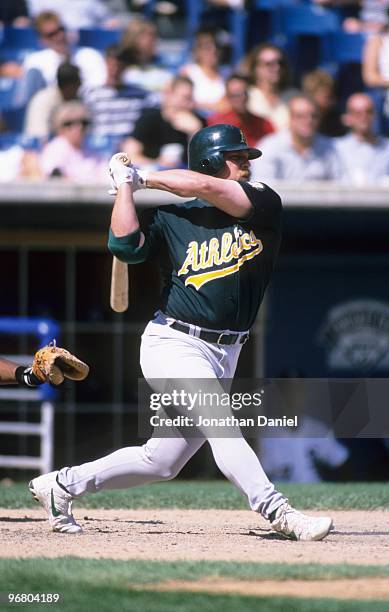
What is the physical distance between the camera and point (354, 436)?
10.6 meters

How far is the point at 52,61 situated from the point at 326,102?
2.49 meters

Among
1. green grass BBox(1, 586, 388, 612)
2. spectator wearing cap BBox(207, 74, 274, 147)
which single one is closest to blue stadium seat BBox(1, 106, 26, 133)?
spectator wearing cap BBox(207, 74, 274, 147)

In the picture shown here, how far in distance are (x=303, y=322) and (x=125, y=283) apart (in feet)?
20.8

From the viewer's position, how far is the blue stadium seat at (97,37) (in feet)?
35.4

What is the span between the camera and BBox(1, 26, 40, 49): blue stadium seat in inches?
432

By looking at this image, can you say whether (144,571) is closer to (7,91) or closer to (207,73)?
(207,73)

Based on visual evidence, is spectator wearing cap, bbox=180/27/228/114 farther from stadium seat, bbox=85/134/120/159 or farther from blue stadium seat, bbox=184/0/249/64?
stadium seat, bbox=85/134/120/159

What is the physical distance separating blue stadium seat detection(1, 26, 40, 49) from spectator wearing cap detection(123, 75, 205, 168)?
1.70 meters

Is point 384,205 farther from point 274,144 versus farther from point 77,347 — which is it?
point 77,347

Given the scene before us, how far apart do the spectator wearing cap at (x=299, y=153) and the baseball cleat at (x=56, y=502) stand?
5316 mm

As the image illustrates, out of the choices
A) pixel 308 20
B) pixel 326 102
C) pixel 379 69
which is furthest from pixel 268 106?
pixel 308 20

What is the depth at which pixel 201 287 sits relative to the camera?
14.5 ft

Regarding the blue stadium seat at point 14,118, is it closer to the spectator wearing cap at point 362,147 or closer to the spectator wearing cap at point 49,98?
the spectator wearing cap at point 49,98

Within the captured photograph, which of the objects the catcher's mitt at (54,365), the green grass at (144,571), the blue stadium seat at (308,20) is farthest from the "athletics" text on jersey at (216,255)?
the blue stadium seat at (308,20)
